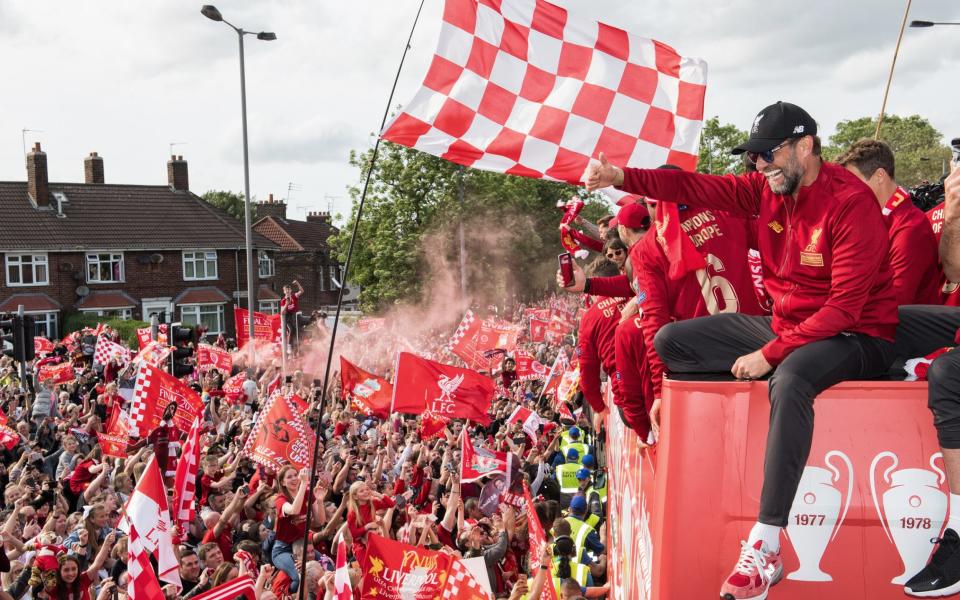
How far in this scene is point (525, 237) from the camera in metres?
46.1

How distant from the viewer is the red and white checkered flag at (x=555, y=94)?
708 centimetres

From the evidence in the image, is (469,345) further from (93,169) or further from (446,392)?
(93,169)

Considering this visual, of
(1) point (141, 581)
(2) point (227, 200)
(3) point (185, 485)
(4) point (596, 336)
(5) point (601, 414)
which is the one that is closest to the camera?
(1) point (141, 581)

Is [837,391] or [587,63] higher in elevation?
[587,63]

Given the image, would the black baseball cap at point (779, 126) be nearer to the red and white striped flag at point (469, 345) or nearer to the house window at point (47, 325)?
the red and white striped flag at point (469, 345)

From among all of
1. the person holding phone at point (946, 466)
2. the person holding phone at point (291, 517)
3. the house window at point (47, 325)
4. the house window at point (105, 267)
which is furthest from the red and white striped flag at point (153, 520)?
the house window at point (105, 267)

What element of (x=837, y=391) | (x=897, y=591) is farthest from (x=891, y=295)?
(x=897, y=591)

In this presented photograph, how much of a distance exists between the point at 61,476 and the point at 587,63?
8.80 metres

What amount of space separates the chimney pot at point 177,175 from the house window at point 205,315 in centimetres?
825

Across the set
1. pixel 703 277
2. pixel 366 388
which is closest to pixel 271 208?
pixel 366 388

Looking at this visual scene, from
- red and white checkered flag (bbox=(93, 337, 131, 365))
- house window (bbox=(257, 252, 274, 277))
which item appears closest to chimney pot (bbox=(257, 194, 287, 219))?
house window (bbox=(257, 252, 274, 277))

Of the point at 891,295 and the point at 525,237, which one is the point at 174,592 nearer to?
the point at 891,295

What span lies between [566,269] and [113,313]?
4691 centimetres

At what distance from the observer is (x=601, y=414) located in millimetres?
7484
